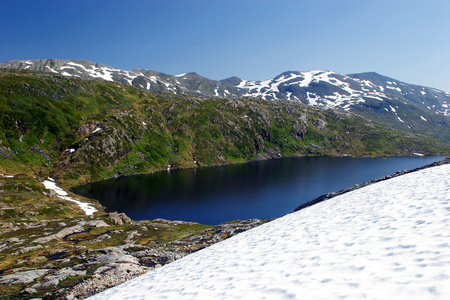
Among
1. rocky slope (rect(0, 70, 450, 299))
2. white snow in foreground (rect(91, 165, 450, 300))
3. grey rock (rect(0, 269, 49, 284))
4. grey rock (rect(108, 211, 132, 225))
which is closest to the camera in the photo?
white snow in foreground (rect(91, 165, 450, 300))

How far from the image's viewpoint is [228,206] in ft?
321

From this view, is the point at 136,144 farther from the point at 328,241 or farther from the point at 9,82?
the point at 328,241

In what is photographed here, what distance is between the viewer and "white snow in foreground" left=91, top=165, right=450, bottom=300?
623 centimetres

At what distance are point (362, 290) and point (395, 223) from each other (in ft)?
19.9

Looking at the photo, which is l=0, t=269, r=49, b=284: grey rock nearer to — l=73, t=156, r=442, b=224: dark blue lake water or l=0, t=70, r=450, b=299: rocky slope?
l=0, t=70, r=450, b=299: rocky slope

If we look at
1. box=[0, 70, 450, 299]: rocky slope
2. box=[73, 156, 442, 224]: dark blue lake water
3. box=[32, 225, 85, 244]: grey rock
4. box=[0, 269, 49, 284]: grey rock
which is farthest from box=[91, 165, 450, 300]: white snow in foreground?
box=[73, 156, 442, 224]: dark blue lake water

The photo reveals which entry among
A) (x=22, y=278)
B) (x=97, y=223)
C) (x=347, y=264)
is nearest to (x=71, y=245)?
(x=97, y=223)

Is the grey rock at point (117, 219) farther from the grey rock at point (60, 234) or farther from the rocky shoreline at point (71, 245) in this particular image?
the grey rock at point (60, 234)

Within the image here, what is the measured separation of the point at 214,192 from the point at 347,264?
111728mm

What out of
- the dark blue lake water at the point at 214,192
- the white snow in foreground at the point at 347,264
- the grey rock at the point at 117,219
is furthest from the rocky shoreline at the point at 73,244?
the dark blue lake water at the point at 214,192

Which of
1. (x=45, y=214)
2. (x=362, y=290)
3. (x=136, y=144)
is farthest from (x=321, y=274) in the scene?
(x=136, y=144)

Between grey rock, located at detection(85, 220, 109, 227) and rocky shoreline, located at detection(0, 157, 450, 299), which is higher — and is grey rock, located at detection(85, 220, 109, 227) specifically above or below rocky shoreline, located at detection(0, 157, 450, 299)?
below

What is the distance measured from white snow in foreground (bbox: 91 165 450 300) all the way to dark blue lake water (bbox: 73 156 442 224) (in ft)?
242

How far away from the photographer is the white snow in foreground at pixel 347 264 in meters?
6.23
